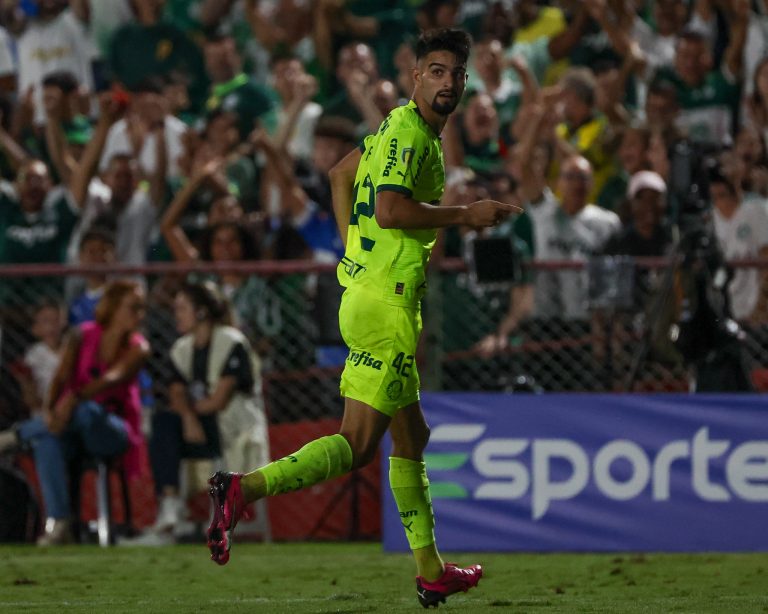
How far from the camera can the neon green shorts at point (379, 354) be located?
21.6 feet

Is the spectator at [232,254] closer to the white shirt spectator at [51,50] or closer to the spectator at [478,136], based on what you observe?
the spectator at [478,136]

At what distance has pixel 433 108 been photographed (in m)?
6.65

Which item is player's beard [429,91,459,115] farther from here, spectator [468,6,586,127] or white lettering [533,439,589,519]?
spectator [468,6,586,127]

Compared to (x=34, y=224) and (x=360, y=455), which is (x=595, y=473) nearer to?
(x=360, y=455)

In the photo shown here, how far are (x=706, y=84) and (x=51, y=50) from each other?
20.6 feet

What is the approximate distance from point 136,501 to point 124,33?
5898mm

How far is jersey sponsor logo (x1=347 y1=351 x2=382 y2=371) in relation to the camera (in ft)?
21.6

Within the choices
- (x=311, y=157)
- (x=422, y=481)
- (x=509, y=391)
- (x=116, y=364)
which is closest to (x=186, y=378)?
(x=116, y=364)

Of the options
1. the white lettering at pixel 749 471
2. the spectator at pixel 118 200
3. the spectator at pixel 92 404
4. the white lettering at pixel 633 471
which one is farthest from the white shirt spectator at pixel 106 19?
the white lettering at pixel 749 471

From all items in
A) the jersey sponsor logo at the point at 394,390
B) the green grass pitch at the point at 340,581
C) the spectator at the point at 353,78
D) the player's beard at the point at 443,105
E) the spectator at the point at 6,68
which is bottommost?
the green grass pitch at the point at 340,581

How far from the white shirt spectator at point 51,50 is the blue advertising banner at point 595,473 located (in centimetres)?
A: 683

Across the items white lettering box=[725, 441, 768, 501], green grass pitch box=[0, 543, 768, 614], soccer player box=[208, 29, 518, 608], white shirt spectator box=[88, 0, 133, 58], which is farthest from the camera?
white shirt spectator box=[88, 0, 133, 58]

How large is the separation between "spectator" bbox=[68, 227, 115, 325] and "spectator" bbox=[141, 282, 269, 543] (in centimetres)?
83

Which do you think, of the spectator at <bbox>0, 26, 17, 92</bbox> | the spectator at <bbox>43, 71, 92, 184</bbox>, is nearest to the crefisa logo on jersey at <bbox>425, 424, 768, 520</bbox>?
the spectator at <bbox>43, 71, 92, 184</bbox>
